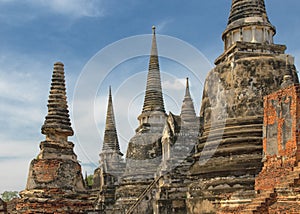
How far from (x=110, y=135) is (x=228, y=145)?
1972cm

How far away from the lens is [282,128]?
1188 cm

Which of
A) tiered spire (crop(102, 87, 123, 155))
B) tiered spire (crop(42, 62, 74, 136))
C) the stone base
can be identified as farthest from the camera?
tiered spire (crop(102, 87, 123, 155))

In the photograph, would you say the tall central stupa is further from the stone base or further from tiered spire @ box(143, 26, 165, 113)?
tiered spire @ box(143, 26, 165, 113)

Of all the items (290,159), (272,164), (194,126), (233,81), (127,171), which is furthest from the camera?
(127,171)

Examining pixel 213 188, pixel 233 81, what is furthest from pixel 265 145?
pixel 233 81

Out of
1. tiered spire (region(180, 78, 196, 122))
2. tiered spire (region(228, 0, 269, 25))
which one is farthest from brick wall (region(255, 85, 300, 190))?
tiered spire (region(180, 78, 196, 122))

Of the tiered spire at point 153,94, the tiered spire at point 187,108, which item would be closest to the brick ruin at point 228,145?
the tiered spire at point 187,108

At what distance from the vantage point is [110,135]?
3441cm

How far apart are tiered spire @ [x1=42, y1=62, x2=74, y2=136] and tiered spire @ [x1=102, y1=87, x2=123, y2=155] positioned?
59.8 feet

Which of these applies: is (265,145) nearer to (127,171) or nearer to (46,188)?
(46,188)

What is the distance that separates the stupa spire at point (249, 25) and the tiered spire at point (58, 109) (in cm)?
655

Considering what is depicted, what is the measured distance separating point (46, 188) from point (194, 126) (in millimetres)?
7592

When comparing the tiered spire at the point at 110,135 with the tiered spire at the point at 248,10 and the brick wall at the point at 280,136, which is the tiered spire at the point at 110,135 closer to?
the tiered spire at the point at 248,10

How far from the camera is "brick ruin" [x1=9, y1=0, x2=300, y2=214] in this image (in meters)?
11.7
